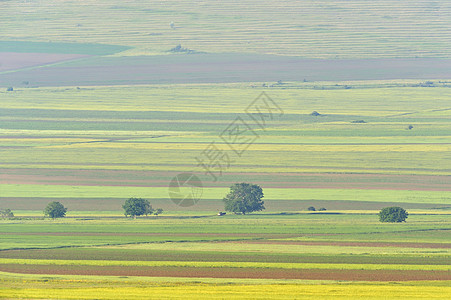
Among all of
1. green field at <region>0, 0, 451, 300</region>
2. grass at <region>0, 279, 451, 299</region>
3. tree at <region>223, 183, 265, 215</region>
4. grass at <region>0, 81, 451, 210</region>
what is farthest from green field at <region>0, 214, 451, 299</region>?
grass at <region>0, 81, 451, 210</region>

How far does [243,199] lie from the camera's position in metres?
66.5

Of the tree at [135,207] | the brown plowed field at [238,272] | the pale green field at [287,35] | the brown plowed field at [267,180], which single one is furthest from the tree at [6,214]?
the pale green field at [287,35]

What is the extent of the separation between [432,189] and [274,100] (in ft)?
181

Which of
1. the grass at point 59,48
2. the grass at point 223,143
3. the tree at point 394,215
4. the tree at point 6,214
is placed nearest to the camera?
the tree at point 394,215

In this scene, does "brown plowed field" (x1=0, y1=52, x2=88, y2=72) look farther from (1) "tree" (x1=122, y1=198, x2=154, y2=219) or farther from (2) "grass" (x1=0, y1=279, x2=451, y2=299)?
(2) "grass" (x1=0, y1=279, x2=451, y2=299)

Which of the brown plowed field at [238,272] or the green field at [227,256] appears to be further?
the brown plowed field at [238,272]

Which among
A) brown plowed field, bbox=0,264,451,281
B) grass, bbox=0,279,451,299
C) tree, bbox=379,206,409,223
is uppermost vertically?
tree, bbox=379,206,409,223

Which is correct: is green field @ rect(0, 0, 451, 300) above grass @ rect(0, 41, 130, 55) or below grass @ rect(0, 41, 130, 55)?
below

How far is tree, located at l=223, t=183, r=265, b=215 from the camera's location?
6650 centimetres

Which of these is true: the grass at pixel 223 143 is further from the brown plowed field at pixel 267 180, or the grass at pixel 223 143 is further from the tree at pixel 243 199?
the tree at pixel 243 199

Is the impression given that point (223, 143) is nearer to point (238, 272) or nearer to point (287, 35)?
point (238, 272)

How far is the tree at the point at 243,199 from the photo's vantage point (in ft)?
218

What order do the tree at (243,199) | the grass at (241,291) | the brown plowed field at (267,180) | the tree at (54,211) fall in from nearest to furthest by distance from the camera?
the grass at (241,291), the tree at (54,211), the tree at (243,199), the brown plowed field at (267,180)

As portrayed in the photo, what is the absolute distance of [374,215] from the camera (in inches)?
2576
